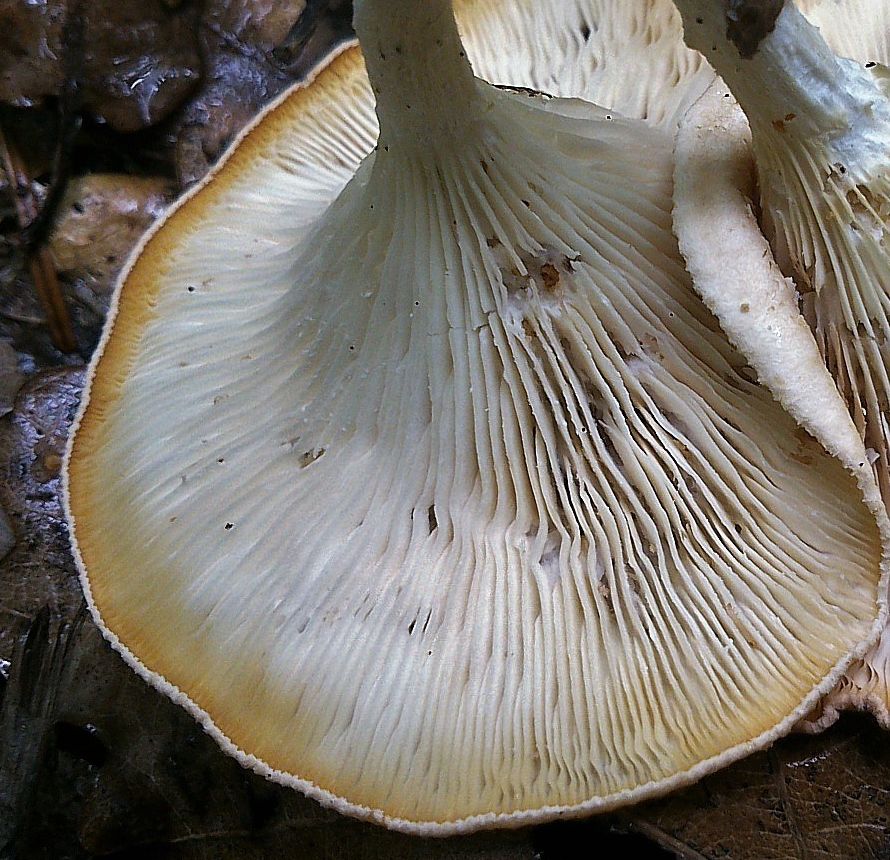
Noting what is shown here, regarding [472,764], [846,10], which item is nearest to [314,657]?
[472,764]

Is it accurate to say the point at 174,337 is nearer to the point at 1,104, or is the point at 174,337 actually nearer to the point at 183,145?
the point at 183,145

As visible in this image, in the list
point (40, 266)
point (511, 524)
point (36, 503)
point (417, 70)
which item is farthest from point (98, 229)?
point (511, 524)

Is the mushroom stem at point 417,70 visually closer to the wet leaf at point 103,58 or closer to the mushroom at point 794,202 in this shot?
the mushroom at point 794,202

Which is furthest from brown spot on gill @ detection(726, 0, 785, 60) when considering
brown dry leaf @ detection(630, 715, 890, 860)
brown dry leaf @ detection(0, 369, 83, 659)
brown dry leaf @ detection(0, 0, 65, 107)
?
brown dry leaf @ detection(0, 0, 65, 107)

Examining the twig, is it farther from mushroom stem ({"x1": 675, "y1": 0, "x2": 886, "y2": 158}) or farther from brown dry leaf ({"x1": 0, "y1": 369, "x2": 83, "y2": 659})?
mushroom stem ({"x1": 675, "y1": 0, "x2": 886, "y2": 158})

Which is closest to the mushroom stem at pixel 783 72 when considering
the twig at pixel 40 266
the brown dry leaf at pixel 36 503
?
the brown dry leaf at pixel 36 503

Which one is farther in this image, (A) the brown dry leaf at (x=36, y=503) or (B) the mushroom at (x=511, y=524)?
(A) the brown dry leaf at (x=36, y=503)

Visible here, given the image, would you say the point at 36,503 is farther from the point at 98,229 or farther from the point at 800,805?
the point at 800,805
